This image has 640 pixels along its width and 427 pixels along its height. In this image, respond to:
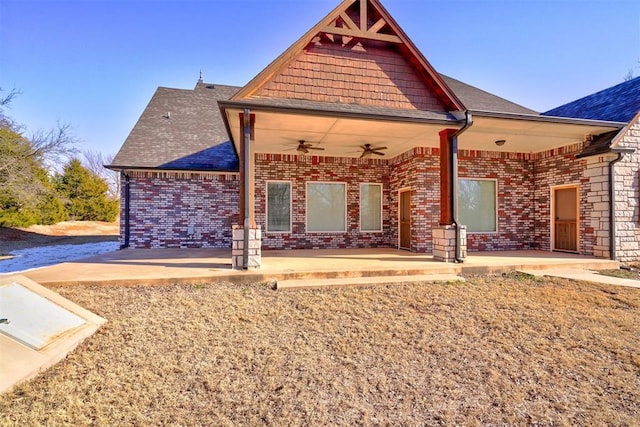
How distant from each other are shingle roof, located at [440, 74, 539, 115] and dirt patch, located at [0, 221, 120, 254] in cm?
1712

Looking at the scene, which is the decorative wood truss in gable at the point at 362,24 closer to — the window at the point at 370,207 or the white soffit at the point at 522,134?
the white soffit at the point at 522,134

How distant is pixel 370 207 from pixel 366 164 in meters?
1.39

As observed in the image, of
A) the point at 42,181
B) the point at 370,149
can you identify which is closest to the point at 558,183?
the point at 370,149

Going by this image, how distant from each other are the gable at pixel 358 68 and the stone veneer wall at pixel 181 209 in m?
4.62

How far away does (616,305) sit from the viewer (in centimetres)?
464

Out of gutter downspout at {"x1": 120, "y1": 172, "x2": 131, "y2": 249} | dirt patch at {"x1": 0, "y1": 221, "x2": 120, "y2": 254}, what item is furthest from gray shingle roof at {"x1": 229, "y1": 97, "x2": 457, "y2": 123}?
dirt patch at {"x1": 0, "y1": 221, "x2": 120, "y2": 254}

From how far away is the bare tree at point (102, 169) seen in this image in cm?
3271

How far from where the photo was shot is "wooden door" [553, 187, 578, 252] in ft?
27.7

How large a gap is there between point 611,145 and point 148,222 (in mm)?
12404

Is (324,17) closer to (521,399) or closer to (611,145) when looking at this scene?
(521,399)

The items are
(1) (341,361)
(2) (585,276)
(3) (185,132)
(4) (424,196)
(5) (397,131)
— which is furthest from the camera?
(3) (185,132)

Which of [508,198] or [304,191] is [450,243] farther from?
[304,191]

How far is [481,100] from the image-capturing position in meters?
10.3

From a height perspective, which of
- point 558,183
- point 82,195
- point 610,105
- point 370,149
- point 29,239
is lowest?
point 29,239
